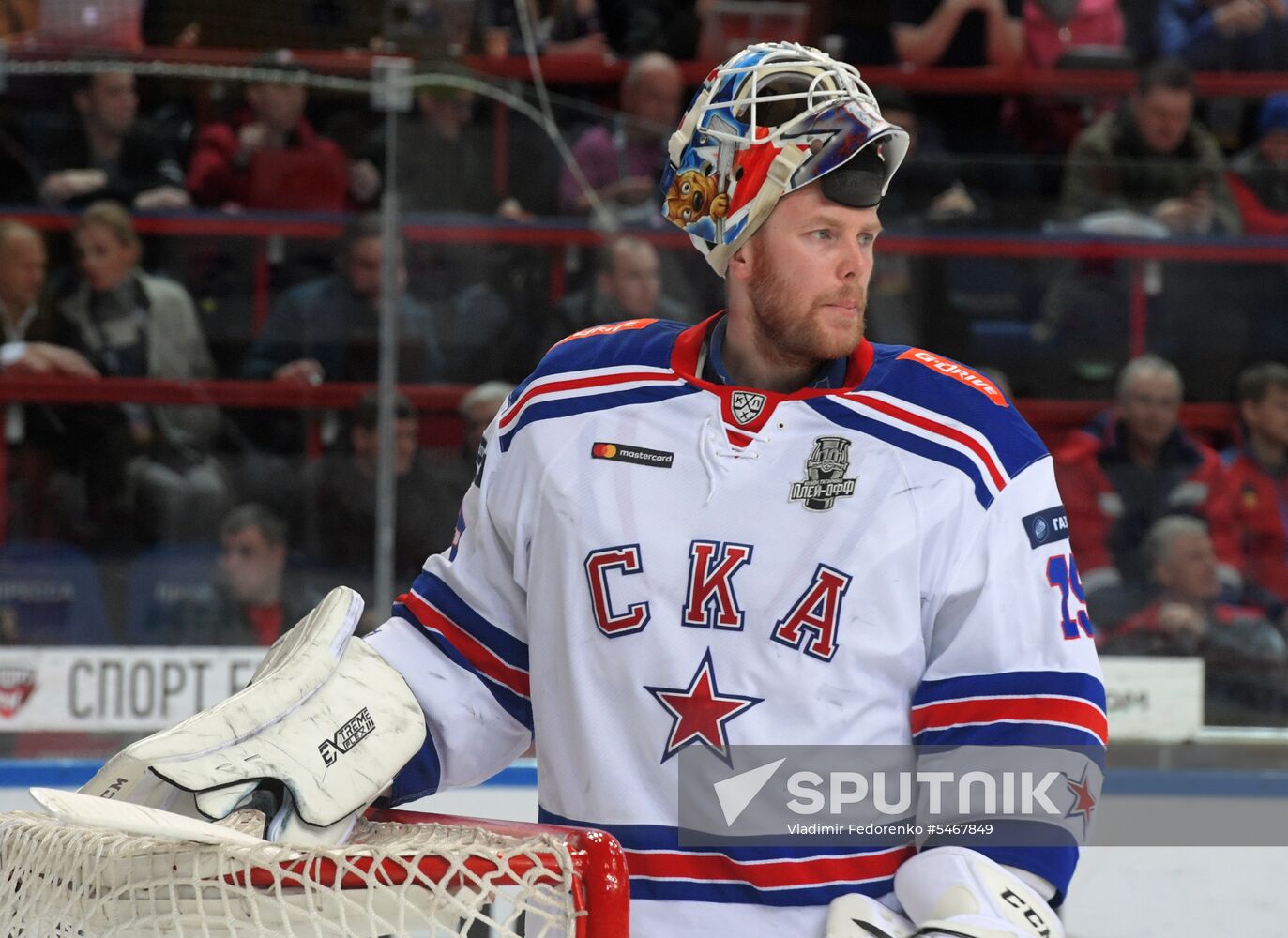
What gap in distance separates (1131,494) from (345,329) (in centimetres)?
148

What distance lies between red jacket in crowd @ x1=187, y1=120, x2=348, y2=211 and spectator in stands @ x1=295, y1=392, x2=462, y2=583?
1.35 ft

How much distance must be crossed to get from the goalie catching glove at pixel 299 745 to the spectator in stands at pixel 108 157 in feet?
6.15

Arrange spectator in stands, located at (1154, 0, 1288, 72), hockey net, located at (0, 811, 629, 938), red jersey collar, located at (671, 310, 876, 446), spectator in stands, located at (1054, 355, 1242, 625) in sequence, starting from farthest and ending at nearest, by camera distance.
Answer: spectator in stands, located at (1154, 0, 1288, 72) < spectator in stands, located at (1054, 355, 1242, 625) < red jersey collar, located at (671, 310, 876, 446) < hockey net, located at (0, 811, 629, 938)

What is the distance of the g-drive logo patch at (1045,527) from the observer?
1.44m

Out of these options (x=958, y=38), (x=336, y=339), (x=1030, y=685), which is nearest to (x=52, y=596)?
(x=336, y=339)

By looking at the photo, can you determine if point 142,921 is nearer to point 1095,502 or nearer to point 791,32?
point 1095,502

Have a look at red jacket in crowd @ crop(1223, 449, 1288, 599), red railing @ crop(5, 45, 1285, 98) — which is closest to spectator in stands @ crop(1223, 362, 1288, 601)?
red jacket in crowd @ crop(1223, 449, 1288, 599)

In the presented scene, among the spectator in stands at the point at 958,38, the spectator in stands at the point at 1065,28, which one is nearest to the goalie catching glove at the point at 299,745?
the spectator in stands at the point at 958,38

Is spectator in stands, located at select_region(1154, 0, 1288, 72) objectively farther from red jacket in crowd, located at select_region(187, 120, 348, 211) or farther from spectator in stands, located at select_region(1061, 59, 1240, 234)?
red jacket in crowd, located at select_region(187, 120, 348, 211)

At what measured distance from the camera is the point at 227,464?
10.2 feet

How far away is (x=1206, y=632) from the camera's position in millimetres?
3174

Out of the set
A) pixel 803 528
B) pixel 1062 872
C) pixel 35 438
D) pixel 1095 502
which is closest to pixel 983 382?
pixel 803 528

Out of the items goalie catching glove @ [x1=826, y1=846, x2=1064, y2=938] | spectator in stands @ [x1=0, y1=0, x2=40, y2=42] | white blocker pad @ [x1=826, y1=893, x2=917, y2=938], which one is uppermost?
spectator in stands @ [x1=0, y1=0, x2=40, y2=42]

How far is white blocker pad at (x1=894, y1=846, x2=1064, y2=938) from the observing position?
1.26 metres
